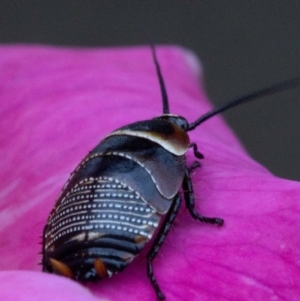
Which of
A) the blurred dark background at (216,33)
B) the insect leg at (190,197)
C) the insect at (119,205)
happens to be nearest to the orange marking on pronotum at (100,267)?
the insect at (119,205)

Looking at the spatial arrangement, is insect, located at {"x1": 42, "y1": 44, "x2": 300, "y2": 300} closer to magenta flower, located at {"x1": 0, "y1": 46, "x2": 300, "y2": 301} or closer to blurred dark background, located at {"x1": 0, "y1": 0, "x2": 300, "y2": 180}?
magenta flower, located at {"x1": 0, "y1": 46, "x2": 300, "y2": 301}

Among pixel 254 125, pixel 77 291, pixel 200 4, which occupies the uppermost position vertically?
pixel 77 291

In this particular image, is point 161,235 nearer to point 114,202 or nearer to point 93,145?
point 114,202

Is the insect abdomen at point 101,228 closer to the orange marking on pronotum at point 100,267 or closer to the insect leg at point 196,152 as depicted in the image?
the orange marking on pronotum at point 100,267

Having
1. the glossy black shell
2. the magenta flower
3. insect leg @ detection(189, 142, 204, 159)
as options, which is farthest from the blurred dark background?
the glossy black shell

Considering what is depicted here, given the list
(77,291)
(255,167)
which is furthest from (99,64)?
(77,291)

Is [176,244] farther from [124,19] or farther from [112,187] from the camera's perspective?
[124,19]
